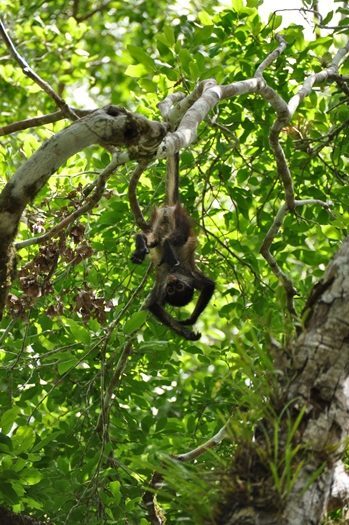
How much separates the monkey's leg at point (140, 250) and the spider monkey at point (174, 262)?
13 centimetres

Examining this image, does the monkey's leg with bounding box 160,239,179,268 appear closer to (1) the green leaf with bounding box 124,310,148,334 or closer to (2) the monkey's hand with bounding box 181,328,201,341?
(2) the monkey's hand with bounding box 181,328,201,341

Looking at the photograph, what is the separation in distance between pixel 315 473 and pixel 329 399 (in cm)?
24

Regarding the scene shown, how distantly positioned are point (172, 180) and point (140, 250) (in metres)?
0.56

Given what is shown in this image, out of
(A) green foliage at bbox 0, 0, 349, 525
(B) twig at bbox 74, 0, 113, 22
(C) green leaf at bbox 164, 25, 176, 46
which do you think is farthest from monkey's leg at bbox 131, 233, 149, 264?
(B) twig at bbox 74, 0, 113, 22

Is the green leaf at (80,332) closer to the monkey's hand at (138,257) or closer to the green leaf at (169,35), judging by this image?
the monkey's hand at (138,257)

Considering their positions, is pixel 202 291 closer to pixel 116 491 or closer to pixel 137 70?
pixel 137 70

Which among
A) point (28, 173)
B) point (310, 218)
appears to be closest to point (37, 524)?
point (28, 173)

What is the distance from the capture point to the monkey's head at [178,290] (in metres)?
6.10

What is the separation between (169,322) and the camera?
5.52 m

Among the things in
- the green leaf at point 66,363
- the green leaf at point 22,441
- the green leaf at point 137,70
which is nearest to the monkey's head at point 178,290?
Answer: the green leaf at point 137,70

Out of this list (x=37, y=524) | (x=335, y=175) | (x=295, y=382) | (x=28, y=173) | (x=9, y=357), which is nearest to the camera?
(x=295, y=382)

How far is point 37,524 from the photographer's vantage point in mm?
4324

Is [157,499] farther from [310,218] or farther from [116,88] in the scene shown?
[116,88]

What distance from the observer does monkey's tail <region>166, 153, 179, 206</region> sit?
5186 millimetres
